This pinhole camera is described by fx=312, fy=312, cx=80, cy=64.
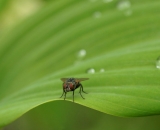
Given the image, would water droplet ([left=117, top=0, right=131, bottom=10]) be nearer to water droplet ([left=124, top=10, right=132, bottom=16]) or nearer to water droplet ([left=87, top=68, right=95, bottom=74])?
water droplet ([left=124, top=10, right=132, bottom=16])

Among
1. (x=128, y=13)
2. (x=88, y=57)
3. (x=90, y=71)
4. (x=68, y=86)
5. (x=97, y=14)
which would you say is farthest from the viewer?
(x=97, y=14)

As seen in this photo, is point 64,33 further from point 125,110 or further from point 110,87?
point 125,110

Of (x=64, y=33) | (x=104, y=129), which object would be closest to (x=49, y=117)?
(x=104, y=129)

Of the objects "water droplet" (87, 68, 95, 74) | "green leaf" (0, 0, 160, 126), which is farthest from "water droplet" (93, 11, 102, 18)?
"water droplet" (87, 68, 95, 74)

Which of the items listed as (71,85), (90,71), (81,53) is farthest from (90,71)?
(81,53)

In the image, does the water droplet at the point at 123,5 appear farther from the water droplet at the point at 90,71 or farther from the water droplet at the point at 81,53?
the water droplet at the point at 90,71

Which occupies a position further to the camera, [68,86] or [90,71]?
[90,71]

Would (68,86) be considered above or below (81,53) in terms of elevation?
below

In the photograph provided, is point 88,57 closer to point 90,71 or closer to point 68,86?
point 90,71
